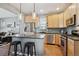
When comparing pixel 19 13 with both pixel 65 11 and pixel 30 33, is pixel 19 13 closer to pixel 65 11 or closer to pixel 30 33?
pixel 30 33

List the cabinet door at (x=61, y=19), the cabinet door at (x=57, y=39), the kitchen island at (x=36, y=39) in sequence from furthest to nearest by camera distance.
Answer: the cabinet door at (x=57, y=39), the cabinet door at (x=61, y=19), the kitchen island at (x=36, y=39)

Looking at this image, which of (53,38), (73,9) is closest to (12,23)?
(53,38)

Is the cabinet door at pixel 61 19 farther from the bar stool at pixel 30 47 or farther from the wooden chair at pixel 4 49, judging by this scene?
the wooden chair at pixel 4 49

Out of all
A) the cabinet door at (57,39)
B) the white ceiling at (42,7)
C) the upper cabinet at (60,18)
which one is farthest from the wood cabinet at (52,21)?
the cabinet door at (57,39)

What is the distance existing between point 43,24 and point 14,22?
0.52m

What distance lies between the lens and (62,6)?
2090 millimetres

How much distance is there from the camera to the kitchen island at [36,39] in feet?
7.27

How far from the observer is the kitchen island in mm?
2217

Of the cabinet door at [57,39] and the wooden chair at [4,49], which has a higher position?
the cabinet door at [57,39]

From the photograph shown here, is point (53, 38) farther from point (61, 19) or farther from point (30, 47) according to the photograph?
point (30, 47)

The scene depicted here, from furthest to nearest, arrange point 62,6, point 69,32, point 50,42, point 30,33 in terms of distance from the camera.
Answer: point 69,32
point 50,42
point 30,33
point 62,6

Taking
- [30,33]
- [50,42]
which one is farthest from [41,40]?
[30,33]

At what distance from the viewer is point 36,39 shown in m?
2.50

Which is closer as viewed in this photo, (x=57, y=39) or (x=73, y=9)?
(x=73, y=9)
